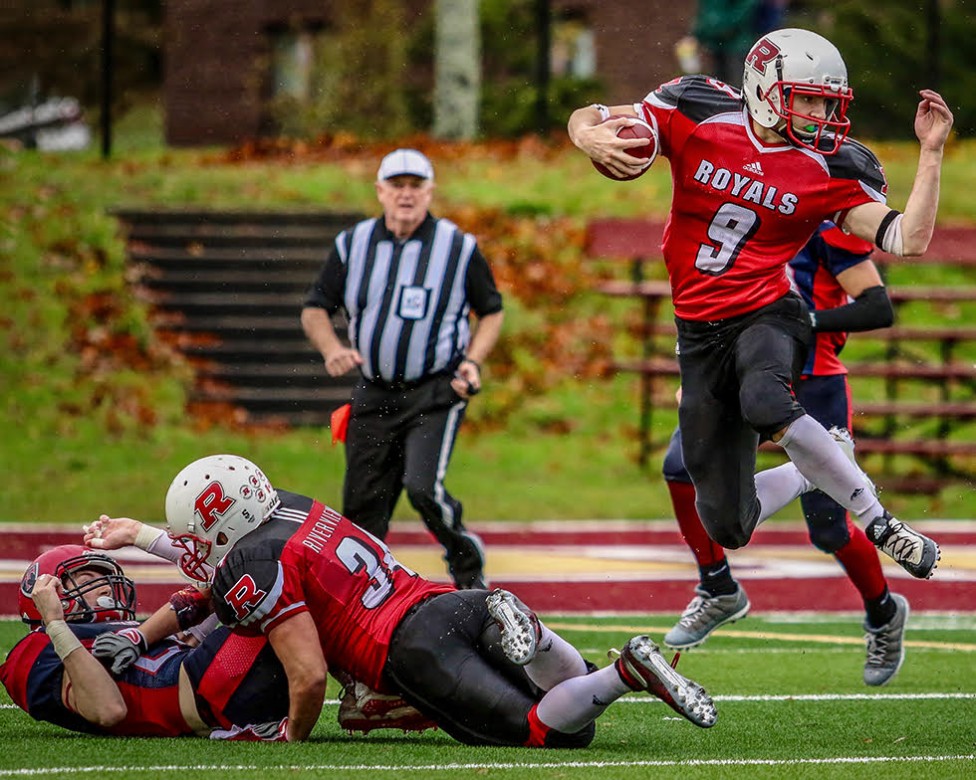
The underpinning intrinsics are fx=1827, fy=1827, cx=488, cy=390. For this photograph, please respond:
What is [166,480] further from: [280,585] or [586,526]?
[280,585]

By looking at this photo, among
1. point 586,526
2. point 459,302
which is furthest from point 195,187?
point 459,302

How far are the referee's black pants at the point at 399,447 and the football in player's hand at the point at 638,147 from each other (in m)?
2.13

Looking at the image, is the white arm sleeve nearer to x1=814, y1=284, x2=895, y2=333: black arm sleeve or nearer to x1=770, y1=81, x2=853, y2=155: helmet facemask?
x1=770, y1=81, x2=853, y2=155: helmet facemask

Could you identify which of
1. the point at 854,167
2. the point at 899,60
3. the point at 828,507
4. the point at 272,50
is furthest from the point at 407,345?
the point at 272,50

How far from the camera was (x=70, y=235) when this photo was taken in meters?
15.7

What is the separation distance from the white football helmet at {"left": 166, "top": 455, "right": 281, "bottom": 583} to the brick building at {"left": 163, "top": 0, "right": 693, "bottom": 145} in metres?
17.2

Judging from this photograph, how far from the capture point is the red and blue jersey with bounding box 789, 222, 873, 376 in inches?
267

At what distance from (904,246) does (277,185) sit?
1147 cm

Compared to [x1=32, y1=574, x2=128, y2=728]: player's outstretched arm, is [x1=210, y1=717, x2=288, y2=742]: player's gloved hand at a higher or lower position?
lower

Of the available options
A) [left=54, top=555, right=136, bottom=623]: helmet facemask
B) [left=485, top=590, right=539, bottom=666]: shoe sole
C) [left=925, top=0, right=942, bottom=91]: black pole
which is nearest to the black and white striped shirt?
[left=54, top=555, right=136, bottom=623]: helmet facemask

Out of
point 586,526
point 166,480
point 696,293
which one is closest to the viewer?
point 696,293

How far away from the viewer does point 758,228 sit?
6.07 meters

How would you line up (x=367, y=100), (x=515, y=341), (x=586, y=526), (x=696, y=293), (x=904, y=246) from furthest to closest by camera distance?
(x=367, y=100), (x=515, y=341), (x=586, y=526), (x=696, y=293), (x=904, y=246)

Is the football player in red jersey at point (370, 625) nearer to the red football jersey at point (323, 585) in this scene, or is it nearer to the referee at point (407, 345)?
the red football jersey at point (323, 585)
